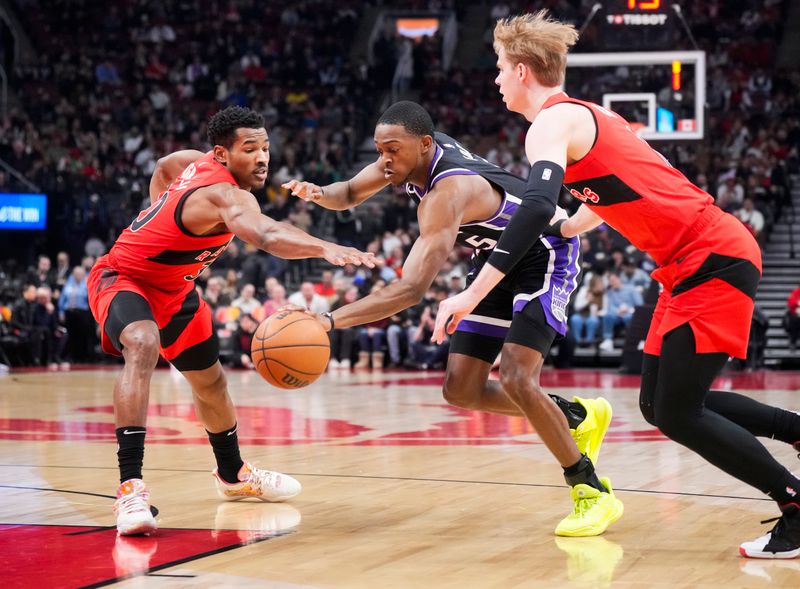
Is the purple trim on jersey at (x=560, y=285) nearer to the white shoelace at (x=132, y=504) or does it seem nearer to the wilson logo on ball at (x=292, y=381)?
the wilson logo on ball at (x=292, y=381)

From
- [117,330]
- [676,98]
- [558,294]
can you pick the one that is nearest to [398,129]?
[558,294]

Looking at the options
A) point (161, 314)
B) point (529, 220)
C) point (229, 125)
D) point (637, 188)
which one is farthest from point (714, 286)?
point (161, 314)

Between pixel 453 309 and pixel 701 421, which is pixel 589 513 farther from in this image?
pixel 453 309

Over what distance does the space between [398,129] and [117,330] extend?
5.08ft

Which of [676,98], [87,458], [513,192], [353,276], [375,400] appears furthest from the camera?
[353,276]

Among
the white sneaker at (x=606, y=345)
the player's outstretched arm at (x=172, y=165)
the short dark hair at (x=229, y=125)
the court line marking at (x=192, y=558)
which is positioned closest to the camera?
the court line marking at (x=192, y=558)

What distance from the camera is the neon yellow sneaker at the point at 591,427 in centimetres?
522

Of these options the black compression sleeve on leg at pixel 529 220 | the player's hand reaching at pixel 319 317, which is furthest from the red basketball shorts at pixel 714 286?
the player's hand reaching at pixel 319 317

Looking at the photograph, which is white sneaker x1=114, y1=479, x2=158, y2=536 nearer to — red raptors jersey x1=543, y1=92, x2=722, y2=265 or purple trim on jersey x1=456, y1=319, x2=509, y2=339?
purple trim on jersey x1=456, y1=319, x2=509, y2=339

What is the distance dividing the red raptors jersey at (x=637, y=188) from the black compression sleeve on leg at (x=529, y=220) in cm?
29

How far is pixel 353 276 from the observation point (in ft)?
57.7

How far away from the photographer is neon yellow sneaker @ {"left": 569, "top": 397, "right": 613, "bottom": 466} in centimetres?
522

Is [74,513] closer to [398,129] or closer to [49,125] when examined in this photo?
[398,129]

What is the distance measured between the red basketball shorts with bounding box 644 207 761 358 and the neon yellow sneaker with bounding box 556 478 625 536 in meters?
0.81
